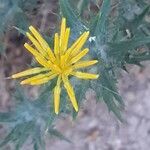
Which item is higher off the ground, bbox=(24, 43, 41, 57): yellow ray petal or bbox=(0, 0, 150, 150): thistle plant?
bbox=(24, 43, 41, 57): yellow ray petal

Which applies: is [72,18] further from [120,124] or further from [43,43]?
[120,124]

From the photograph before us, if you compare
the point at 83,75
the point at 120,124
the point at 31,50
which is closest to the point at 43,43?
the point at 31,50

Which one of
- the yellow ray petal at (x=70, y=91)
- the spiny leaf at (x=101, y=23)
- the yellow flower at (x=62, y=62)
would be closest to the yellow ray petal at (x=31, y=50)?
the yellow flower at (x=62, y=62)

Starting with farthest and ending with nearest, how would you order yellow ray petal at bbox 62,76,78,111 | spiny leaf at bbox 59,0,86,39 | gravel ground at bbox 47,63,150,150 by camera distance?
gravel ground at bbox 47,63,150,150, spiny leaf at bbox 59,0,86,39, yellow ray petal at bbox 62,76,78,111

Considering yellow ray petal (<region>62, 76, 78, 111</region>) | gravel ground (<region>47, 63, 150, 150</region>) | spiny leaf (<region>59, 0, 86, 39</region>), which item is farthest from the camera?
gravel ground (<region>47, 63, 150, 150</region>)

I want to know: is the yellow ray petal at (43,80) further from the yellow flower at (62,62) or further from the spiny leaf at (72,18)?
the spiny leaf at (72,18)

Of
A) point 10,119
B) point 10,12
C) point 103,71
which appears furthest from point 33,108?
point 103,71

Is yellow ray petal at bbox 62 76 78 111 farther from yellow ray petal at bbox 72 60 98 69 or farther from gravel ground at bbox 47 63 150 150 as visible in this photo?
gravel ground at bbox 47 63 150 150

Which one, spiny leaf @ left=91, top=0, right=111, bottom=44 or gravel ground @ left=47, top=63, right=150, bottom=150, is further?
gravel ground @ left=47, top=63, right=150, bottom=150

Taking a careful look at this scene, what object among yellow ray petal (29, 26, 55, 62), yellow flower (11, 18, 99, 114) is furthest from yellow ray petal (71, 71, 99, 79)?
yellow ray petal (29, 26, 55, 62)

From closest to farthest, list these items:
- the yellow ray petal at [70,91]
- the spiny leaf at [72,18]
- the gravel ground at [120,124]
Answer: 1. the yellow ray petal at [70,91]
2. the spiny leaf at [72,18]
3. the gravel ground at [120,124]

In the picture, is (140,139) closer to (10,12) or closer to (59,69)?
(10,12)
